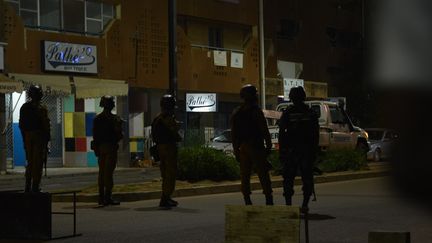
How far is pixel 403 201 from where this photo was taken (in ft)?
3.42

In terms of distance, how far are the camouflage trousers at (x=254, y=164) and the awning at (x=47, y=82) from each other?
1345cm

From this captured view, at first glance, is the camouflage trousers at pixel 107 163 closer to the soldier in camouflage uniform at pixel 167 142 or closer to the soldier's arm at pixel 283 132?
the soldier in camouflage uniform at pixel 167 142

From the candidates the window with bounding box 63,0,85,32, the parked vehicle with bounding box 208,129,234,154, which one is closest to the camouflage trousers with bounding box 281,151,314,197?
the parked vehicle with bounding box 208,129,234,154

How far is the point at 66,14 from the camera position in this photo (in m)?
24.7

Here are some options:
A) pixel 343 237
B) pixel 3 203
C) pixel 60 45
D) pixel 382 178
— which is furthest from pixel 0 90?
pixel 382 178

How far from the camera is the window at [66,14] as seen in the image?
917 inches

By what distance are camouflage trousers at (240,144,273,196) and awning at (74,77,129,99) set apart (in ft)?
47.5

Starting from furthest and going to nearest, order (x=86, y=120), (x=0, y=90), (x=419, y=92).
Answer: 1. (x=86, y=120)
2. (x=0, y=90)
3. (x=419, y=92)

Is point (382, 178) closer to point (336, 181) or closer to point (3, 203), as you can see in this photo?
point (3, 203)

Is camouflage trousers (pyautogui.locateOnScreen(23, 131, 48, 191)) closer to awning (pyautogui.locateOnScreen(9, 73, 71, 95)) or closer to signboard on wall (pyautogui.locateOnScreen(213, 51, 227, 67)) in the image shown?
awning (pyautogui.locateOnScreen(9, 73, 71, 95))

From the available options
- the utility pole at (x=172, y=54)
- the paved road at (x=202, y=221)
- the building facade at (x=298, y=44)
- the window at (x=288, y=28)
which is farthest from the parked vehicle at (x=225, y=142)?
the window at (x=288, y=28)

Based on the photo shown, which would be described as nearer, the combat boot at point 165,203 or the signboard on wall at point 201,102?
the combat boot at point 165,203

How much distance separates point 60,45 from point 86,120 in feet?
10.6

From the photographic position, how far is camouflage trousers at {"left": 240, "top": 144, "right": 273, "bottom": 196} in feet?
29.2
